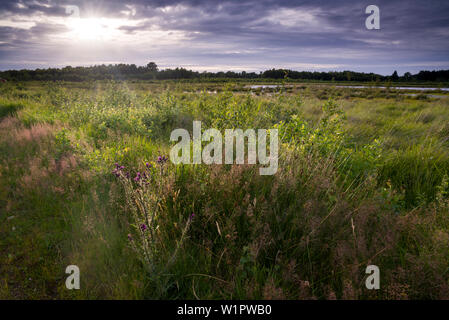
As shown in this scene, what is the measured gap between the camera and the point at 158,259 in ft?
7.67

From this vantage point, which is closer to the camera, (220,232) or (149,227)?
(149,227)

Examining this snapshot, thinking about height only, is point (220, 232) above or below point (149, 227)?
below

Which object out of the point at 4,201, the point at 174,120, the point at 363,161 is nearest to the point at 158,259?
the point at 4,201

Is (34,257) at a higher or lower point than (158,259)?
lower

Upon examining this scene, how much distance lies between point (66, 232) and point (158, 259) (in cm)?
159

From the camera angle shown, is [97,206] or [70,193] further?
[70,193]
